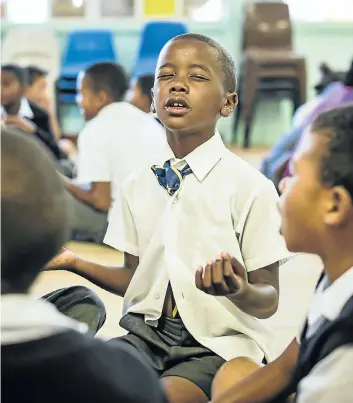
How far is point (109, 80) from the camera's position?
11.3 ft

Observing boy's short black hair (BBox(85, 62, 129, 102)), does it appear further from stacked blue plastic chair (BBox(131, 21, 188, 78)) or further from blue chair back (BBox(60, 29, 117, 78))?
blue chair back (BBox(60, 29, 117, 78))

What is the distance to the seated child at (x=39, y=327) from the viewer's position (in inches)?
30.7

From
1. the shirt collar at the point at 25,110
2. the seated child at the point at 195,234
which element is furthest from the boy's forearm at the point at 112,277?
the shirt collar at the point at 25,110


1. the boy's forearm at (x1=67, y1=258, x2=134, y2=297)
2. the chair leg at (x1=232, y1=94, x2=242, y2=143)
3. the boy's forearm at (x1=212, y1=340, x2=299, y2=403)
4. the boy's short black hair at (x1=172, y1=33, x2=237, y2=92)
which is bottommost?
the chair leg at (x1=232, y1=94, x2=242, y2=143)

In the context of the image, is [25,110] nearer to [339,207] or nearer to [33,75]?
[33,75]

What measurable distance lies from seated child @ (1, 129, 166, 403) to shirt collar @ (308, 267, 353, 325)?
0.27 m

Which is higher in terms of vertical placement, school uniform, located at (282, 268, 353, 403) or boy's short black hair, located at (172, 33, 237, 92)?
boy's short black hair, located at (172, 33, 237, 92)

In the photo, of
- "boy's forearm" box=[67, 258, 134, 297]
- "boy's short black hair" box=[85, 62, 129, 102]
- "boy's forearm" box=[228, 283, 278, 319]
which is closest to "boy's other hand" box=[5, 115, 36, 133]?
"boy's short black hair" box=[85, 62, 129, 102]

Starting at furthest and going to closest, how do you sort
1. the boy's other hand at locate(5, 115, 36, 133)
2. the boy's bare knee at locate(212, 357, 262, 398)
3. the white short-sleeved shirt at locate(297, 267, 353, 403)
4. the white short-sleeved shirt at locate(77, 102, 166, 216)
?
1. the boy's other hand at locate(5, 115, 36, 133)
2. the white short-sleeved shirt at locate(77, 102, 166, 216)
3. the boy's bare knee at locate(212, 357, 262, 398)
4. the white short-sleeved shirt at locate(297, 267, 353, 403)

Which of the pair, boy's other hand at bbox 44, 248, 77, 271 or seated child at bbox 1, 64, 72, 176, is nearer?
boy's other hand at bbox 44, 248, 77, 271

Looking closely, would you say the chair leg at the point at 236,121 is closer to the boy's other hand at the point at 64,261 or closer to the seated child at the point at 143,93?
the seated child at the point at 143,93

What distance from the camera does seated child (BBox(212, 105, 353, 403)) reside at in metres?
0.97

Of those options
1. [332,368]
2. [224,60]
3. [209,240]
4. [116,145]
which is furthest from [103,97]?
[332,368]

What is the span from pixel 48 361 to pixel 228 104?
840 millimetres
